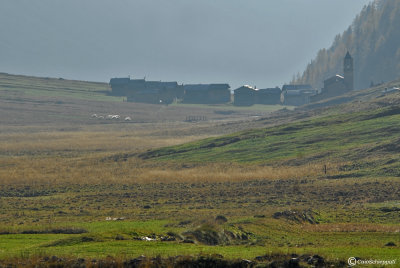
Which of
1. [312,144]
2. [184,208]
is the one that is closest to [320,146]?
[312,144]

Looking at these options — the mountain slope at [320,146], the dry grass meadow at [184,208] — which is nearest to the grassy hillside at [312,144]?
the mountain slope at [320,146]

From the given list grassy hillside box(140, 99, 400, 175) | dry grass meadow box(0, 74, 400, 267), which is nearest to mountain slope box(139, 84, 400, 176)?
grassy hillside box(140, 99, 400, 175)

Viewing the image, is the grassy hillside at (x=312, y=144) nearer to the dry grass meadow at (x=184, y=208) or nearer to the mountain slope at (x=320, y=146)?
the mountain slope at (x=320, y=146)

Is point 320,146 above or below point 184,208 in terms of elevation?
above

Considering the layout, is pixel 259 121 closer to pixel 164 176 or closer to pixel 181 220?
pixel 164 176

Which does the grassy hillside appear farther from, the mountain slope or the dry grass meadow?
the dry grass meadow

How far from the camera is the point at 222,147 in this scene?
9325 centimetres

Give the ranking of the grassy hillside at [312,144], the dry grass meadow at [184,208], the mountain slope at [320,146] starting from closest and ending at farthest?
the dry grass meadow at [184,208], the mountain slope at [320,146], the grassy hillside at [312,144]

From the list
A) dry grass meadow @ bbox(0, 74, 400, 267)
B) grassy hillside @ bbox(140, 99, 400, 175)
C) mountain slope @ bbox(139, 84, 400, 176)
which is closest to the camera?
dry grass meadow @ bbox(0, 74, 400, 267)

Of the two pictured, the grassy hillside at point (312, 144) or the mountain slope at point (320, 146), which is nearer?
the mountain slope at point (320, 146)

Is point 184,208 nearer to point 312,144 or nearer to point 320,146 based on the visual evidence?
point 320,146

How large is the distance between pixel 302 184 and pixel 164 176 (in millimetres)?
14366

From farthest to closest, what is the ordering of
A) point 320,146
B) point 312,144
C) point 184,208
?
point 312,144, point 320,146, point 184,208

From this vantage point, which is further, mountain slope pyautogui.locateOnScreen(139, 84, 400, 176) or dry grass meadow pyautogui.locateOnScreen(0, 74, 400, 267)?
mountain slope pyautogui.locateOnScreen(139, 84, 400, 176)
